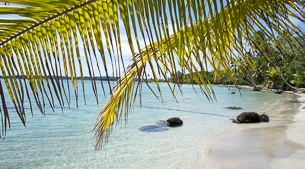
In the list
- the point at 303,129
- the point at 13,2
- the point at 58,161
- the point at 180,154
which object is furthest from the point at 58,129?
the point at 13,2

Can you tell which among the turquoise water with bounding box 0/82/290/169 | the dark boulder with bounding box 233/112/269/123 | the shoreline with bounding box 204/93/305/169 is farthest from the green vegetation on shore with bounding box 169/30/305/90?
the dark boulder with bounding box 233/112/269/123

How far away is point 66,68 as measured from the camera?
0.92m

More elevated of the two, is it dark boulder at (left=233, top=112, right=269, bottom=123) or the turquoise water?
dark boulder at (left=233, top=112, right=269, bottom=123)

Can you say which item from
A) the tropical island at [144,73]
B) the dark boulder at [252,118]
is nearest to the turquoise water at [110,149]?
the tropical island at [144,73]

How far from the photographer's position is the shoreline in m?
9.42

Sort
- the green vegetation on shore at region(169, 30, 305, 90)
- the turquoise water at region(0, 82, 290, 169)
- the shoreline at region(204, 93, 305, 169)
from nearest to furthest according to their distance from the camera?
1. the green vegetation on shore at region(169, 30, 305, 90)
2. the shoreline at region(204, 93, 305, 169)
3. the turquoise water at region(0, 82, 290, 169)

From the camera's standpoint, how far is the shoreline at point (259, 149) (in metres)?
9.42

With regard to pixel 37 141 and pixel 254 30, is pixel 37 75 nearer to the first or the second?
pixel 254 30

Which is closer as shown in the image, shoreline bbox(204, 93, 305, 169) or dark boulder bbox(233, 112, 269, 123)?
shoreline bbox(204, 93, 305, 169)

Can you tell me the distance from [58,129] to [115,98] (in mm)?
21590

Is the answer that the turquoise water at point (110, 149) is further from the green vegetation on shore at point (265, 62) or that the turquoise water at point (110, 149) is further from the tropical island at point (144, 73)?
the green vegetation on shore at point (265, 62)

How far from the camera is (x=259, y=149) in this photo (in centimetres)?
1153

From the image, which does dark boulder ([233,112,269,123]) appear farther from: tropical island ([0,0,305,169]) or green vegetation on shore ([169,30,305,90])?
green vegetation on shore ([169,30,305,90])

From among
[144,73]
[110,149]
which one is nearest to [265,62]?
[144,73]
